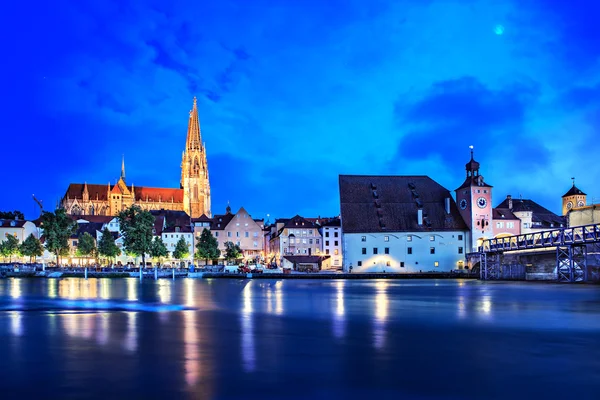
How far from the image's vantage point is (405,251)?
300 ft

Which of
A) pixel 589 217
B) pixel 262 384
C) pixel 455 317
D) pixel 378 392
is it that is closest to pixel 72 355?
pixel 262 384

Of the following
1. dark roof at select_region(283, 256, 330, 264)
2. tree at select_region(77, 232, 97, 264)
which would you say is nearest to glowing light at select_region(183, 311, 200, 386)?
dark roof at select_region(283, 256, 330, 264)

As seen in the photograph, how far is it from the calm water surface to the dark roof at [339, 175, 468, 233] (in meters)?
63.4

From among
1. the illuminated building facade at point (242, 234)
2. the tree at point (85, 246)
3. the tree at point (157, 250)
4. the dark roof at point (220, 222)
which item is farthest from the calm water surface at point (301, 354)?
the dark roof at point (220, 222)

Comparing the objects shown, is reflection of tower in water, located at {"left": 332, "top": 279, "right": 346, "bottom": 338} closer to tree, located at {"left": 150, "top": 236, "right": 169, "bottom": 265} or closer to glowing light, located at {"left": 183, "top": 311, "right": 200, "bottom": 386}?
glowing light, located at {"left": 183, "top": 311, "right": 200, "bottom": 386}

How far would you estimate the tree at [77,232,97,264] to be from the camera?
122375mm

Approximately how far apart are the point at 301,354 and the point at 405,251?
7694cm

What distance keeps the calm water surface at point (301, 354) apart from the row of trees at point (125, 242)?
68.9 meters

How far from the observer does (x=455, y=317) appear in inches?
1027

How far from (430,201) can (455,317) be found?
72057 mm

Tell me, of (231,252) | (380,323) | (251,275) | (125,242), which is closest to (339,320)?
(380,323)

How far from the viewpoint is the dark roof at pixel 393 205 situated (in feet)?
301

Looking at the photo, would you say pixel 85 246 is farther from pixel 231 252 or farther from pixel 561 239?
pixel 561 239

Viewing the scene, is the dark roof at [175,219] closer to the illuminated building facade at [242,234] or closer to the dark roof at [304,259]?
the illuminated building facade at [242,234]
